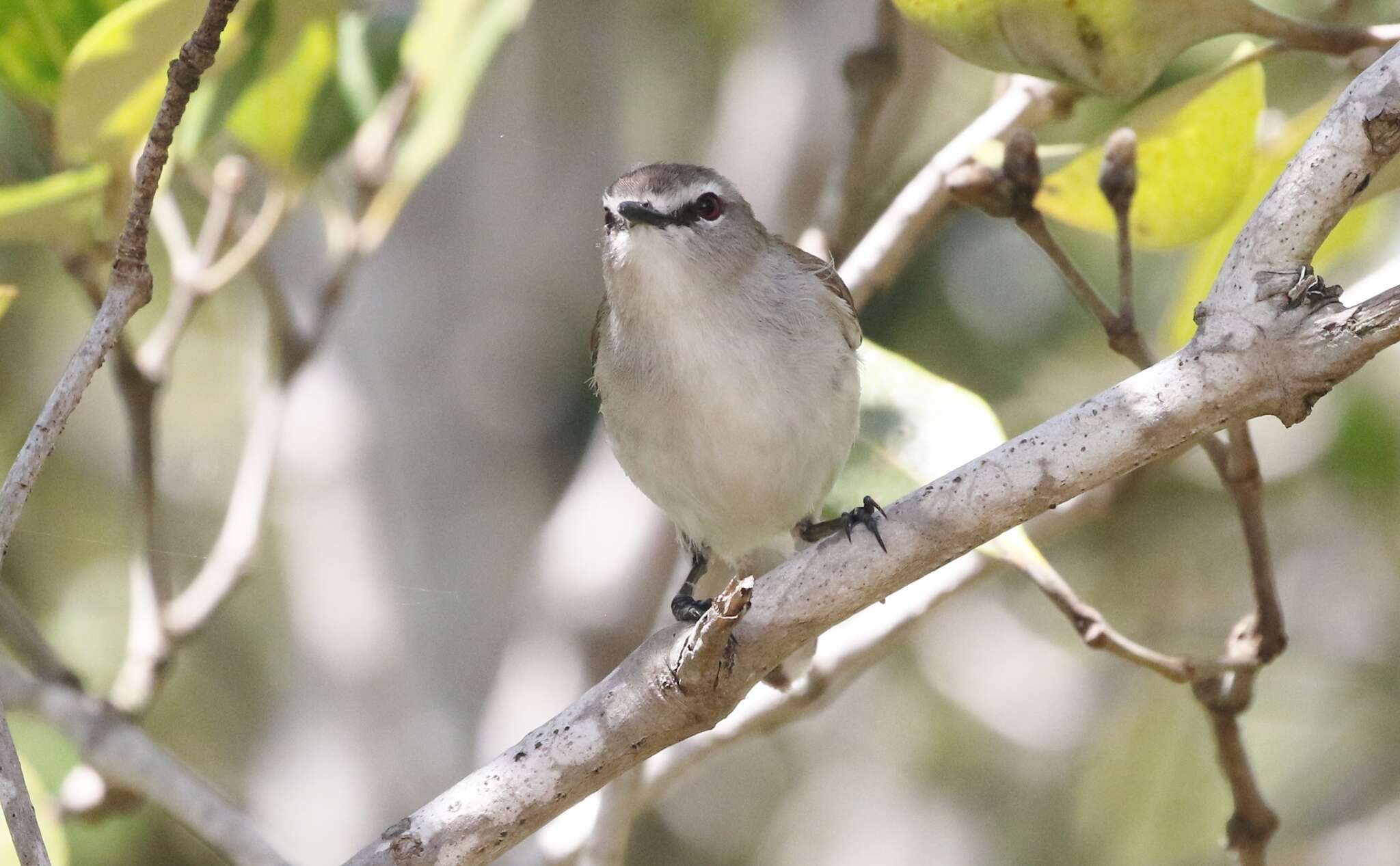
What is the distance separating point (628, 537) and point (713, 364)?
0.98m

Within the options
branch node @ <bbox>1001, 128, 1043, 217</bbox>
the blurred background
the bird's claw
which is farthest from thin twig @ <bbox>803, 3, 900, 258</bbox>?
branch node @ <bbox>1001, 128, 1043, 217</bbox>

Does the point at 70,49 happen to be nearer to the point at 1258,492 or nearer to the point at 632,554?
the point at 632,554

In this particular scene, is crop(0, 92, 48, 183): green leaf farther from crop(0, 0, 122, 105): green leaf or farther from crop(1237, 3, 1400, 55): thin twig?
crop(1237, 3, 1400, 55): thin twig

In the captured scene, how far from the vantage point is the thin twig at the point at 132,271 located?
1277 millimetres

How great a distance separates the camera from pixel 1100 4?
1.80m

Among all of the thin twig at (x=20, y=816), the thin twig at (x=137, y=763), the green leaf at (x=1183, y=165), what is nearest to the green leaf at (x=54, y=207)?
the thin twig at (x=137, y=763)

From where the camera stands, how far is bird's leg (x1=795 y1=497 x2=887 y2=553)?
152 centimetres

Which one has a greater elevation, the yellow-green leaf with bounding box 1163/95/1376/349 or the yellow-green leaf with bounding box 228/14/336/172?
the yellow-green leaf with bounding box 228/14/336/172

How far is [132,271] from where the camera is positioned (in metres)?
1.41

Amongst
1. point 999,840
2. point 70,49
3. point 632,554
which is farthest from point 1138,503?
point 70,49

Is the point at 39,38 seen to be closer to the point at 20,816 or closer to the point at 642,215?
the point at 642,215

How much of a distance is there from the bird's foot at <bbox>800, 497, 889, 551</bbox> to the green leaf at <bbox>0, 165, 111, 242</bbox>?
3.82 ft

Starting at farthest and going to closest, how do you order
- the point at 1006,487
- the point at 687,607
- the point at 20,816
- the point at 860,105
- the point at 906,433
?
the point at 860,105 < the point at 687,607 < the point at 906,433 < the point at 1006,487 < the point at 20,816

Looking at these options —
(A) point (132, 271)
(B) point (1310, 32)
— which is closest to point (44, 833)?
(A) point (132, 271)
